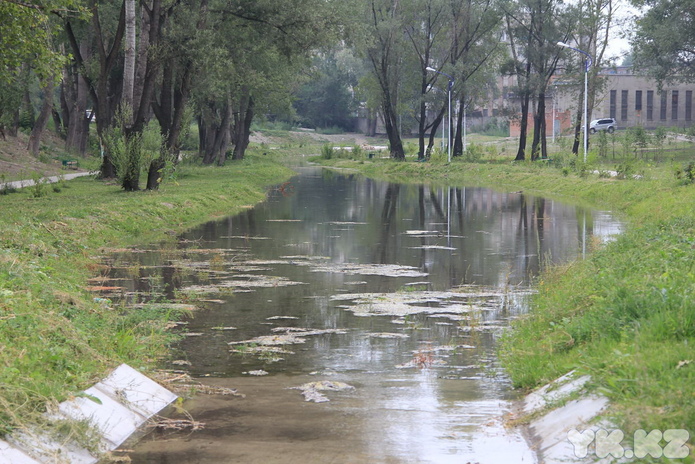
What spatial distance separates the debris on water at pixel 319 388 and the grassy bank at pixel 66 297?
5.67 ft

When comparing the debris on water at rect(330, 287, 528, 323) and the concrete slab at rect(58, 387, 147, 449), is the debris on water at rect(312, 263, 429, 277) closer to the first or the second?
the debris on water at rect(330, 287, 528, 323)

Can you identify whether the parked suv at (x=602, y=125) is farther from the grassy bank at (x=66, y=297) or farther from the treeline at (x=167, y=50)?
the grassy bank at (x=66, y=297)

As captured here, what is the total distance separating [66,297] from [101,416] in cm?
405

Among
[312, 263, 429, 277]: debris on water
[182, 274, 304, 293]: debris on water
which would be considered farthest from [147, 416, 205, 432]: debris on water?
[312, 263, 429, 277]: debris on water

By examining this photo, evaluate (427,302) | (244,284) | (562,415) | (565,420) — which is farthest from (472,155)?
(565,420)

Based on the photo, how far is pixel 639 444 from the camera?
5559 mm

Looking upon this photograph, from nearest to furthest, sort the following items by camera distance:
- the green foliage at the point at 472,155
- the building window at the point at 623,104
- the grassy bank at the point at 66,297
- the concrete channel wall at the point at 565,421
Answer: the concrete channel wall at the point at 565,421
the grassy bank at the point at 66,297
the green foliage at the point at 472,155
the building window at the point at 623,104

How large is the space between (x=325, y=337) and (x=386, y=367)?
172 cm

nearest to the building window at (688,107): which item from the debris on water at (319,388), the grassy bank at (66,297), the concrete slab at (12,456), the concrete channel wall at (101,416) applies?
the grassy bank at (66,297)

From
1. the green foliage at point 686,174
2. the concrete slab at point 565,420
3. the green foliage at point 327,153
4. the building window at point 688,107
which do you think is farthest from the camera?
the building window at point 688,107

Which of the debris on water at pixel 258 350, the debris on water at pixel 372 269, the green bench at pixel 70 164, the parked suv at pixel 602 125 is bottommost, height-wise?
the debris on water at pixel 258 350

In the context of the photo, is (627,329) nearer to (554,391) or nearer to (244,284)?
(554,391)

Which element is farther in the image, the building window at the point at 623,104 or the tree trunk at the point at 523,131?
the building window at the point at 623,104

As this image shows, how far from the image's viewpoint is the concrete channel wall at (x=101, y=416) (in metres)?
6.10
